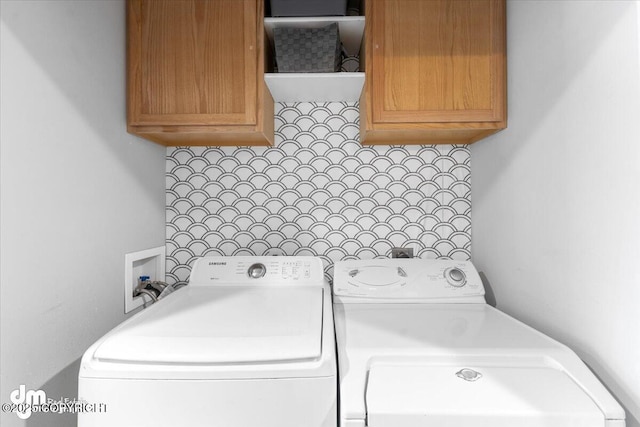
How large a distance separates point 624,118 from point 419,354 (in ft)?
2.68

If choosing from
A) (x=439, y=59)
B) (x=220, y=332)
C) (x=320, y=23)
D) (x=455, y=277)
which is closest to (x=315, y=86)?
(x=320, y=23)

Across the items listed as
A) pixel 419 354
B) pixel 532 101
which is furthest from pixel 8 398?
pixel 532 101

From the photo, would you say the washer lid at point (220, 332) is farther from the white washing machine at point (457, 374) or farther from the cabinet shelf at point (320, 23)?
the cabinet shelf at point (320, 23)

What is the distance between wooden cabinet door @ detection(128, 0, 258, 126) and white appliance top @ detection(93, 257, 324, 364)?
0.72m

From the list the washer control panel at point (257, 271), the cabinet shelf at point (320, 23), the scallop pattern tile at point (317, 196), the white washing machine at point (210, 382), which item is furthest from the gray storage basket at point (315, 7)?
the white washing machine at point (210, 382)

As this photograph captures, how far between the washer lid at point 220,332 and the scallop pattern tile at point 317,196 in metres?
0.57

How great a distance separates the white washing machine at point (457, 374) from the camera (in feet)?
2.87

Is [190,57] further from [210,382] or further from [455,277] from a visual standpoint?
[455,277]

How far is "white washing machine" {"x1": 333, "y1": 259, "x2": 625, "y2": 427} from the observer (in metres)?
0.88

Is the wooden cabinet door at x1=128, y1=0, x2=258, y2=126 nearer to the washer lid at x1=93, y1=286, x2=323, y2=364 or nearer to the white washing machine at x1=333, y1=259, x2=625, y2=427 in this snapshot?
the washer lid at x1=93, y1=286, x2=323, y2=364

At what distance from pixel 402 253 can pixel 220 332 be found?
117 cm

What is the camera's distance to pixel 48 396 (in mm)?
1139

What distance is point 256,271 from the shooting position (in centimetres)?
175

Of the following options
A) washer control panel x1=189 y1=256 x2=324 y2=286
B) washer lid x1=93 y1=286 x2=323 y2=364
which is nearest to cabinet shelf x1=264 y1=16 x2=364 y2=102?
washer control panel x1=189 y1=256 x2=324 y2=286
